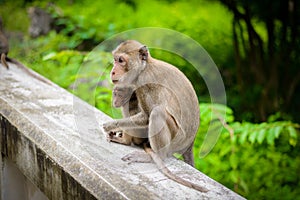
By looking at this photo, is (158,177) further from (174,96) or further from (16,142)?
(16,142)

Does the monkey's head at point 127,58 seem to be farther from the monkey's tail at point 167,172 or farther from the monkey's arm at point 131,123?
the monkey's tail at point 167,172

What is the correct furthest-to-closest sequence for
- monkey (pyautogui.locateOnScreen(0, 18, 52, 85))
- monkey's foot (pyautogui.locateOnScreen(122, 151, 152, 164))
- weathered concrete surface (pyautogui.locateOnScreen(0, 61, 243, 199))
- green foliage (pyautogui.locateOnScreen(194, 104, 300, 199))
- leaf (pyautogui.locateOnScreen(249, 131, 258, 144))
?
Answer: green foliage (pyautogui.locateOnScreen(194, 104, 300, 199)) → leaf (pyautogui.locateOnScreen(249, 131, 258, 144)) → monkey (pyautogui.locateOnScreen(0, 18, 52, 85)) → monkey's foot (pyautogui.locateOnScreen(122, 151, 152, 164)) → weathered concrete surface (pyautogui.locateOnScreen(0, 61, 243, 199))

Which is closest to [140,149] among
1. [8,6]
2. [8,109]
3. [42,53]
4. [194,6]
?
[8,109]

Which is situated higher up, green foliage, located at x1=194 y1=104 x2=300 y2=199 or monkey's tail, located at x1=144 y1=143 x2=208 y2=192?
monkey's tail, located at x1=144 y1=143 x2=208 y2=192

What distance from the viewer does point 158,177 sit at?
5.71ft

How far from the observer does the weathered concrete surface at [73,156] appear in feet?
5.29

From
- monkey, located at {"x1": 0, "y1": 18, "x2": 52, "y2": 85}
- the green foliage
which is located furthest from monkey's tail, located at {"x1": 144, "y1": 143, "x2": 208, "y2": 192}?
the green foliage

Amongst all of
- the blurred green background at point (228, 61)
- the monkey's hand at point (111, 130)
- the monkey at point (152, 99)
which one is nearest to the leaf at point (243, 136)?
the blurred green background at point (228, 61)

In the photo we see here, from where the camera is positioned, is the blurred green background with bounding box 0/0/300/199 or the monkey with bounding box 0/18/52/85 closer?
the monkey with bounding box 0/18/52/85

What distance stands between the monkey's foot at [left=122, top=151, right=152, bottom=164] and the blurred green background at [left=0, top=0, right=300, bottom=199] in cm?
140

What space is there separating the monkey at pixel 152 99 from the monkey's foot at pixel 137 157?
157mm

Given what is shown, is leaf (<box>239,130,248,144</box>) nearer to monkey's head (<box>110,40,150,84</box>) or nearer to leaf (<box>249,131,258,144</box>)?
leaf (<box>249,131,258,144</box>)

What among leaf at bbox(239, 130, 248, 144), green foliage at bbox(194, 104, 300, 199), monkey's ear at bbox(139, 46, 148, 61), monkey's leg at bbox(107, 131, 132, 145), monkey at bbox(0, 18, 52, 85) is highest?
monkey's ear at bbox(139, 46, 148, 61)

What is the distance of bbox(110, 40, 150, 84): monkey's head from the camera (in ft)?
6.97
